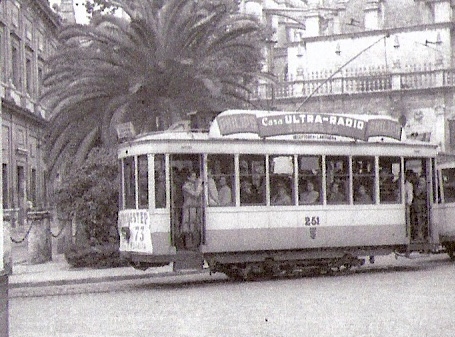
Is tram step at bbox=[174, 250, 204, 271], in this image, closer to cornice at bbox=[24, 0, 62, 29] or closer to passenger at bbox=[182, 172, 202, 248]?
passenger at bbox=[182, 172, 202, 248]

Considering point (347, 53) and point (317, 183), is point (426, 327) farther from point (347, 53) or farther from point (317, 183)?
point (347, 53)

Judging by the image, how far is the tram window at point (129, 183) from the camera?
17.4m

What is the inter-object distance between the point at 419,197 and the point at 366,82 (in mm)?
34248

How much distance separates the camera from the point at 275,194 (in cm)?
1781

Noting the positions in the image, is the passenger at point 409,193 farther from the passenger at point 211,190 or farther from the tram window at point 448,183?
the passenger at point 211,190

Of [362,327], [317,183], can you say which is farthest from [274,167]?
[362,327]

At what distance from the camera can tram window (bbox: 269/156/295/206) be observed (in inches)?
698

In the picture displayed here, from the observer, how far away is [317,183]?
1828 centimetres

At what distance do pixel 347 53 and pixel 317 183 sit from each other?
38.5m

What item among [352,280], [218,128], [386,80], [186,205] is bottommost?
[352,280]

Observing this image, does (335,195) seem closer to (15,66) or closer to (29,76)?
(15,66)

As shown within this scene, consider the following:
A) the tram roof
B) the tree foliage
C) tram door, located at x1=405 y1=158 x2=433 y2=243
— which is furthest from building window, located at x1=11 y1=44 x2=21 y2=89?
tram door, located at x1=405 y1=158 x2=433 y2=243

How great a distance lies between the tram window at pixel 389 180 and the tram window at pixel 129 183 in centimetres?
511

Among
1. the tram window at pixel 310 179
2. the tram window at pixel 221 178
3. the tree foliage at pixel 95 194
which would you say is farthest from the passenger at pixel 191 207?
the tree foliage at pixel 95 194
